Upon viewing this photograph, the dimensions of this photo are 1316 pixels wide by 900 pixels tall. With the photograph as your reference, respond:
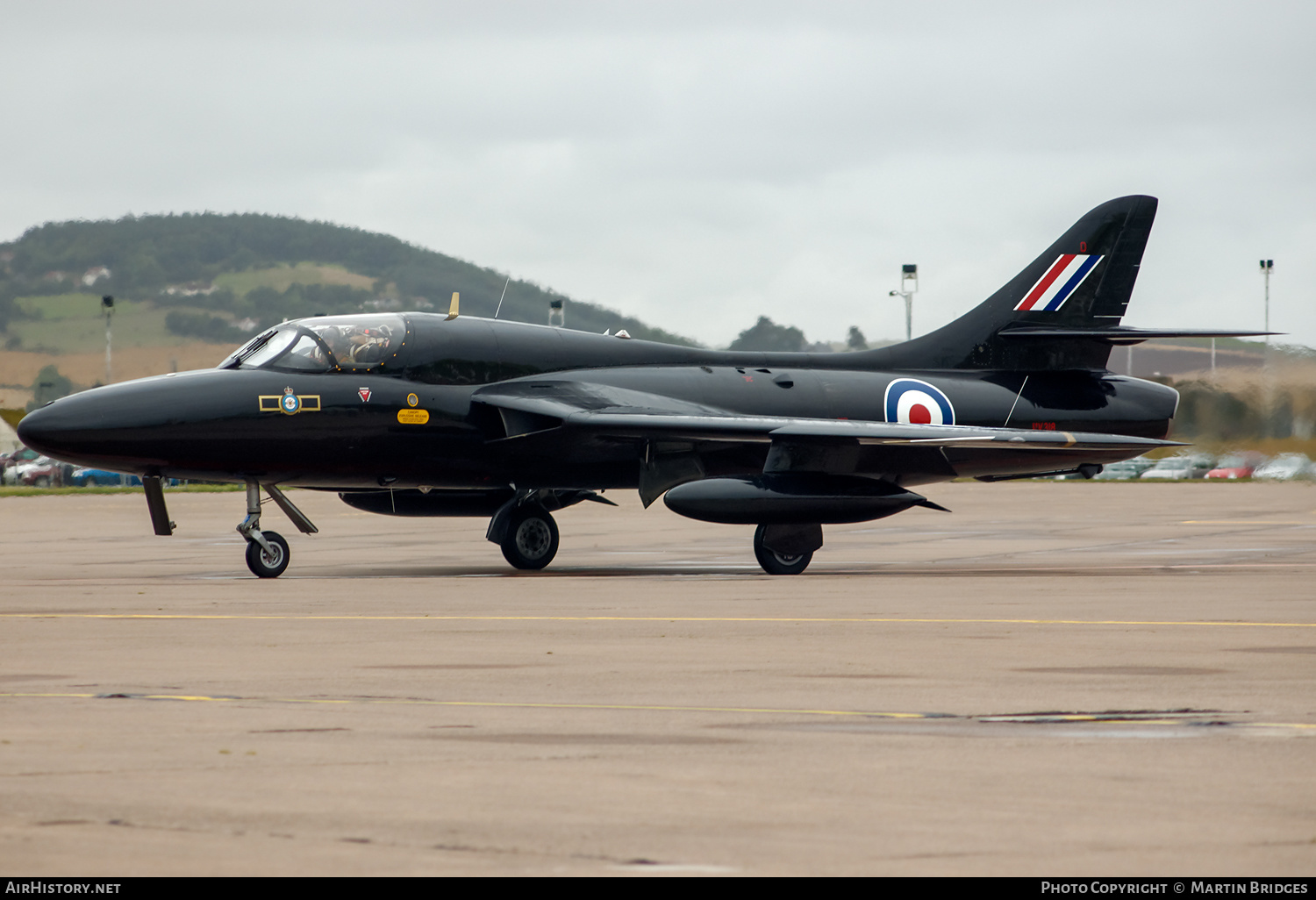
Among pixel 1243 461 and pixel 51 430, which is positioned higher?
pixel 51 430

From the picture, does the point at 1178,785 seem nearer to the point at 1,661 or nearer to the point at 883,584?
the point at 1,661

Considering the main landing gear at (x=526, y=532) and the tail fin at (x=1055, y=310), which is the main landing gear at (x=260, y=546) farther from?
the tail fin at (x=1055, y=310)

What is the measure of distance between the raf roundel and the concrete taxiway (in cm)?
457

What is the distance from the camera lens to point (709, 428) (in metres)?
18.4

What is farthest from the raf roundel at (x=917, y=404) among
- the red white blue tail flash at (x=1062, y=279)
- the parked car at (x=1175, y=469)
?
the parked car at (x=1175, y=469)

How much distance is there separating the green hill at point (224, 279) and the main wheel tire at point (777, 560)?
2660cm

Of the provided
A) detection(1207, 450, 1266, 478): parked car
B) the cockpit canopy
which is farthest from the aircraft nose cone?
detection(1207, 450, 1266, 478): parked car

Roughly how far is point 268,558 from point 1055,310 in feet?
38.2

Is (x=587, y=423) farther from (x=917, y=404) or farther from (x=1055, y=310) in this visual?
(x=1055, y=310)

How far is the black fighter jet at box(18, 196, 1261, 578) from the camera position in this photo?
1783cm

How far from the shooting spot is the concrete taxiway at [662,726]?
5074 mm

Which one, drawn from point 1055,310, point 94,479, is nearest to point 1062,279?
point 1055,310

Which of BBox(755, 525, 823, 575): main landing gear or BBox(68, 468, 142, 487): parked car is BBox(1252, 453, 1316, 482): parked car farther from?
BBox(68, 468, 142, 487): parked car

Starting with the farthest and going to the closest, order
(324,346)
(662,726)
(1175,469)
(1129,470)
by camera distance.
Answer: (1129,470), (1175,469), (324,346), (662,726)
